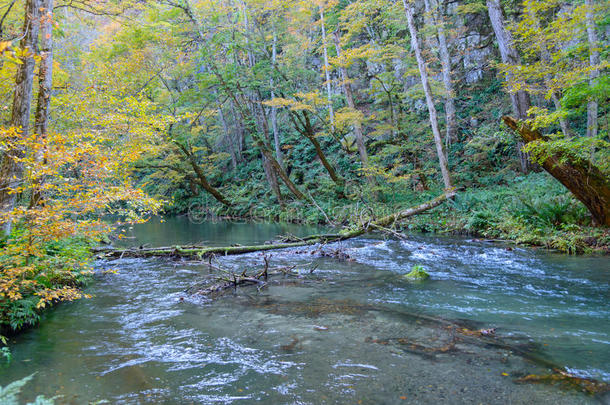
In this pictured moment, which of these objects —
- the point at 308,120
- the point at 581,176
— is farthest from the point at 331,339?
the point at 308,120

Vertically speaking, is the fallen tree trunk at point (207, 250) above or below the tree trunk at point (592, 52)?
below

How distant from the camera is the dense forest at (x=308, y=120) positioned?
17.6 feet

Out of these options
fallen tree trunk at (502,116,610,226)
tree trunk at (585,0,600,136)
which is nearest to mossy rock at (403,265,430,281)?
fallen tree trunk at (502,116,610,226)

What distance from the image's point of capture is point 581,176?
27.2ft

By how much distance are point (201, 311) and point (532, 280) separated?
5.92 m

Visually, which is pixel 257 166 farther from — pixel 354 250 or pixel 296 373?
pixel 296 373

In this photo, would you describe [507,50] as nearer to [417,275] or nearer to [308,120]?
[308,120]

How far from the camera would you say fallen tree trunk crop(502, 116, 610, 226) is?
27.0 ft

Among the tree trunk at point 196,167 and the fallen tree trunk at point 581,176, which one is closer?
the fallen tree trunk at point 581,176

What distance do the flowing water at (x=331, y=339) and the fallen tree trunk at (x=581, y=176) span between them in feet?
5.81

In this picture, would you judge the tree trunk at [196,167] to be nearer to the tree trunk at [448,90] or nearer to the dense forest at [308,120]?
the dense forest at [308,120]

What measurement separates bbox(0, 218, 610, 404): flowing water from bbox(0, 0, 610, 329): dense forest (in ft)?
3.01

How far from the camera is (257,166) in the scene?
2675 centimetres

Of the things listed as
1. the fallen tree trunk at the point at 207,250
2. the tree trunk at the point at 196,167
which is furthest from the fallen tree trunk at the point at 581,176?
the tree trunk at the point at 196,167
